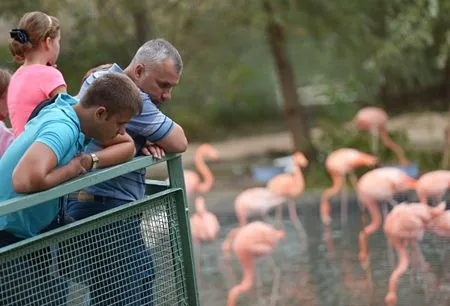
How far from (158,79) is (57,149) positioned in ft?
2.09

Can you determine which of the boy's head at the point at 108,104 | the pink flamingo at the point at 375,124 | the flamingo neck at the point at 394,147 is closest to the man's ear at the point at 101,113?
the boy's head at the point at 108,104

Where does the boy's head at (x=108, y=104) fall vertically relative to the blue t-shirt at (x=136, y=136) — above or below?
above

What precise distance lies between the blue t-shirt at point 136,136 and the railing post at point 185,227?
0.11 metres

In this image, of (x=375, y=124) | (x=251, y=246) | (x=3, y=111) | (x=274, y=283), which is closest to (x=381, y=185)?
(x=274, y=283)

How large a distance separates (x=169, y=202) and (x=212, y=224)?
4.26 metres

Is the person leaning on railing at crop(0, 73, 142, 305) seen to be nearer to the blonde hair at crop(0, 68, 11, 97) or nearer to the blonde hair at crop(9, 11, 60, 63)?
the blonde hair at crop(9, 11, 60, 63)

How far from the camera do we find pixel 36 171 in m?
2.68

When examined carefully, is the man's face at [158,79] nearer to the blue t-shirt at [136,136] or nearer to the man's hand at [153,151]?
the blue t-shirt at [136,136]

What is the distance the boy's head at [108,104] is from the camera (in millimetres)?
2855

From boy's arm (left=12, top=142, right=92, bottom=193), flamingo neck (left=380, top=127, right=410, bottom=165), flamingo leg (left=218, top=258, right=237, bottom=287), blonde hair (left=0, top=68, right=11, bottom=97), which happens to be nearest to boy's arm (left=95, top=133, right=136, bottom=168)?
boy's arm (left=12, top=142, right=92, bottom=193)

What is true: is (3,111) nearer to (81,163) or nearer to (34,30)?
(34,30)

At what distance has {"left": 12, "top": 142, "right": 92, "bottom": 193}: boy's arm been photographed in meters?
2.68

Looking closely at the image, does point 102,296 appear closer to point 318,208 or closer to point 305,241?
point 305,241

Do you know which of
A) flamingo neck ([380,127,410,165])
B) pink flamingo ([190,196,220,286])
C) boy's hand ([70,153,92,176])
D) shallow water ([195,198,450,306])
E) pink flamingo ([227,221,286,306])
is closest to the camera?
boy's hand ([70,153,92,176])
